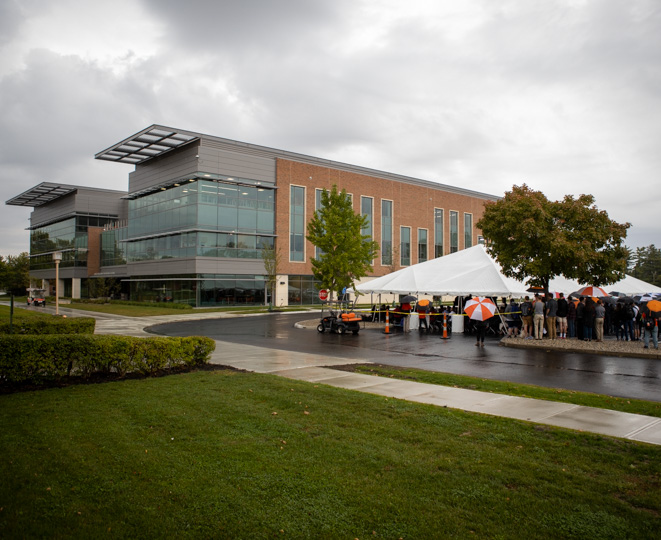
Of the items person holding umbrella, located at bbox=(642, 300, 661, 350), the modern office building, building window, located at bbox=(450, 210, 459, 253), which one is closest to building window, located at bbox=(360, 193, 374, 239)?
the modern office building

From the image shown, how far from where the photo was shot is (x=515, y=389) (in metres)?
10.1

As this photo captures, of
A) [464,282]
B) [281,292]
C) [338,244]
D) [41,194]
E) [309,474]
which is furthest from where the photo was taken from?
[41,194]

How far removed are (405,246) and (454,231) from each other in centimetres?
1051

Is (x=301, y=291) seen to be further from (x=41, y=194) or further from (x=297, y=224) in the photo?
(x=41, y=194)

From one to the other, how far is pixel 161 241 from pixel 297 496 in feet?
167

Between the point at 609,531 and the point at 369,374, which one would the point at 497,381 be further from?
the point at 609,531

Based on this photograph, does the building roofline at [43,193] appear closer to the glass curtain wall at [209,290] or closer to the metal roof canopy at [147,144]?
the metal roof canopy at [147,144]

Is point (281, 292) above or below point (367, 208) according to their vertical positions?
below

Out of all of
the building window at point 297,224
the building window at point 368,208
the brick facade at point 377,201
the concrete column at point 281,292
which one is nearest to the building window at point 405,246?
the brick facade at point 377,201

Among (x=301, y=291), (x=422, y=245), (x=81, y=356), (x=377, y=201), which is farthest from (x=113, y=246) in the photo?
(x=81, y=356)

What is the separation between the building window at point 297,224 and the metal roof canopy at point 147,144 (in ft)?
39.5

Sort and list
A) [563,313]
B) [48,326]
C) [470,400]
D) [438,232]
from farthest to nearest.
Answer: [438,232], [563,313], [48,326], [470,400]

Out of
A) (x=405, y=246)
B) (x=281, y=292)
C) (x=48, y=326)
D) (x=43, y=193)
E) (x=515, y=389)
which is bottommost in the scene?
(x=515, y=389)

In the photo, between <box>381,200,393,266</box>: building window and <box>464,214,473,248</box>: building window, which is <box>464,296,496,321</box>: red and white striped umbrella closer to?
<box>381,200,393,266</box>: building window
